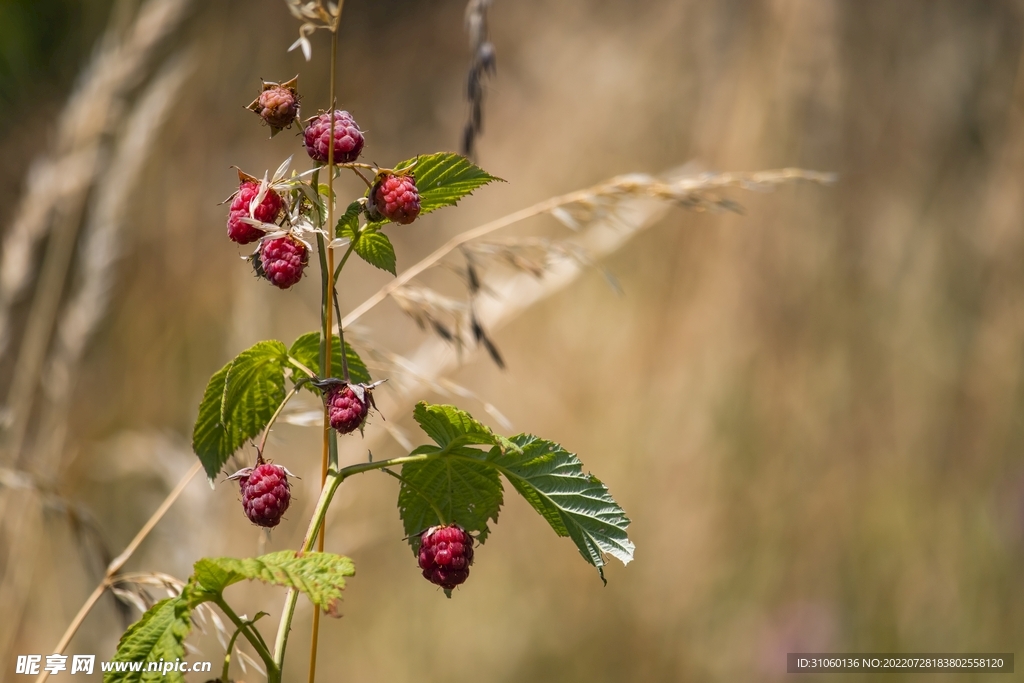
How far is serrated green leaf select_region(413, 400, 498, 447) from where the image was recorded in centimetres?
59

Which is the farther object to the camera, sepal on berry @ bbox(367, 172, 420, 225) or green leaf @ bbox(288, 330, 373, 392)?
green leaf @ bbox(288, 330, 373, 392)

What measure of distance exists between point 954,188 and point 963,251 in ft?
1.08

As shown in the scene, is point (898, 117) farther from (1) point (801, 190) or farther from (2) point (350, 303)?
(2) point (350, 303)

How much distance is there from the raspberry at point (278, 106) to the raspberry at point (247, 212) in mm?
45

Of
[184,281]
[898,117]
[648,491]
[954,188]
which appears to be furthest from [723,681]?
[184,281]

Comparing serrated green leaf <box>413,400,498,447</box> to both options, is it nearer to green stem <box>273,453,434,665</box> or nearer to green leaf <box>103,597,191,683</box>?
green stem <box>273,453,434,665</box>

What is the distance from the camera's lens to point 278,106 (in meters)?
0.58

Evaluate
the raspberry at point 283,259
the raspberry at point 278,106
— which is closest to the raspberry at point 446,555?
the raspberry at point 283,259

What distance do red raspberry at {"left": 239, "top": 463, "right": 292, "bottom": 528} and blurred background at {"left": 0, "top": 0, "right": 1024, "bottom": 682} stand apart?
0.83m

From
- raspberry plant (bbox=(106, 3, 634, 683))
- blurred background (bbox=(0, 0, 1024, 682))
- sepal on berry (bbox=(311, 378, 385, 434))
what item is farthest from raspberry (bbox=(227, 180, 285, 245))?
blurred background (bbox=(0, 0, 1024, 682))

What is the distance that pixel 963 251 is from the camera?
3094 millimetres

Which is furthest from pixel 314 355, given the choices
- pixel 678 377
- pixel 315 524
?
pixel 678 377

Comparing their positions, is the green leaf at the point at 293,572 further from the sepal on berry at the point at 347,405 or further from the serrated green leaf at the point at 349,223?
the serrated green leaf at the point at 349,223

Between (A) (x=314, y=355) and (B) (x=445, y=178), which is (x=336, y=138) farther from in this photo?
(A) (x=314, y=355)
